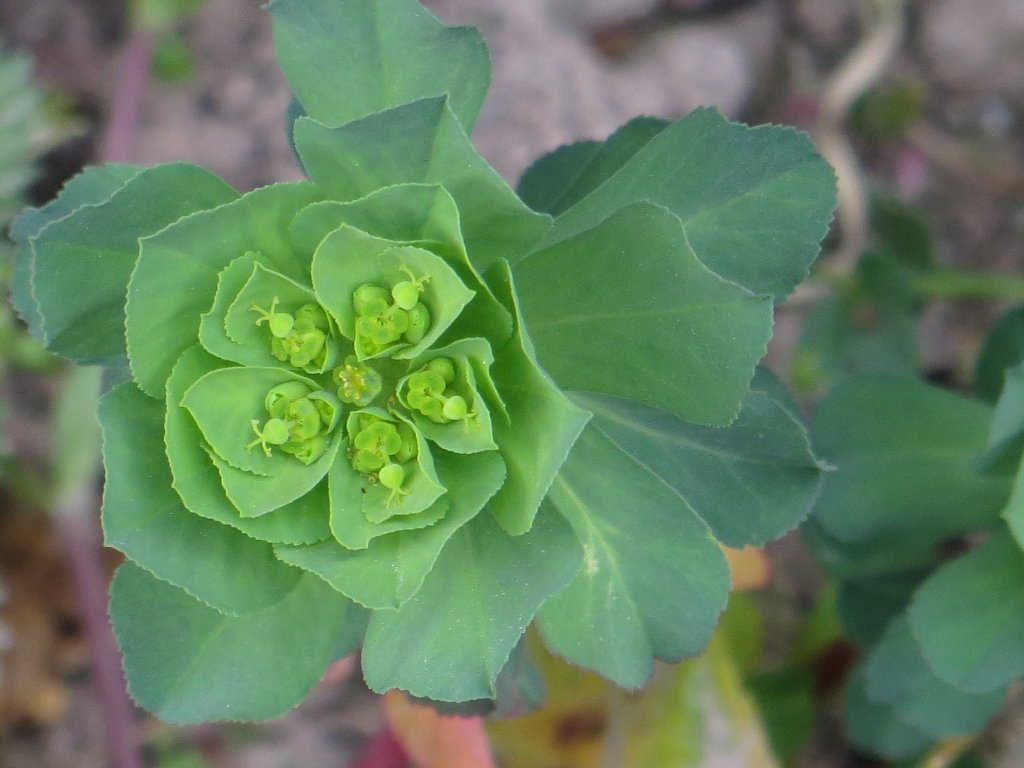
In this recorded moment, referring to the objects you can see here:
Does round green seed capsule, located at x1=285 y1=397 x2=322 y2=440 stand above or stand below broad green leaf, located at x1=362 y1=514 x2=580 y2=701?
above

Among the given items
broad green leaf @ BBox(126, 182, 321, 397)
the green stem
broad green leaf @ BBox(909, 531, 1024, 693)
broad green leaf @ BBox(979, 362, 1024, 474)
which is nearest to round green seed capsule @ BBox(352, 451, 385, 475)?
broad green leaf @ BBox(126, 182, 321, 397)

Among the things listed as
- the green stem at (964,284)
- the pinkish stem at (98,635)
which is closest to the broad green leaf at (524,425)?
the pinkish stem at (98,635)

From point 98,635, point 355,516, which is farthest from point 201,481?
point 98,635

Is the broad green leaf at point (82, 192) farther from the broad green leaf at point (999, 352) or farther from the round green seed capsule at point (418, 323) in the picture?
the broad green leaf at point (999, 352)

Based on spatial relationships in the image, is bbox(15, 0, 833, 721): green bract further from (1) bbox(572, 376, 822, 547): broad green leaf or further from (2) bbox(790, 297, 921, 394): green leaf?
(2) bbox(790, 297, 921, 394): green leaf

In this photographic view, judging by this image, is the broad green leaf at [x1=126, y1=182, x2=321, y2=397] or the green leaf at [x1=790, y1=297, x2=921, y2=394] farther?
the green leaf at [x1=790, y1=297, x2=921, y2=394]

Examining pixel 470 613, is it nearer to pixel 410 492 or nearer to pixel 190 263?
pixel 410 492
